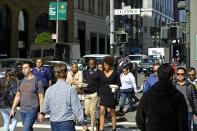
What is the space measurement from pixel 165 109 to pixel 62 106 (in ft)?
5.68

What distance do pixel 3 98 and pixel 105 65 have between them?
7.85 ft

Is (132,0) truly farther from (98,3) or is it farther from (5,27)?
(5,27)

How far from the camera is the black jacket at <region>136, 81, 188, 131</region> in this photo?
4.50 m

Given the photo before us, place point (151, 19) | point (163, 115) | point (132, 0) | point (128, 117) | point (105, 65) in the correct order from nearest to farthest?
1. point (163, 115)
2. point (105, 65)
3. point (128, 117)
4. point (132, 0)
5. point (151, 19)

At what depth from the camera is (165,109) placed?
14.9 feet

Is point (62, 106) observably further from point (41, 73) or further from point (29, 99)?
point (41, 73)

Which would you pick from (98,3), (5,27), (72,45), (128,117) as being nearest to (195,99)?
(128,117)

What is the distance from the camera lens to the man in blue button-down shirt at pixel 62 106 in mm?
5742

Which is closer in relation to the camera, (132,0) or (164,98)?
(164,98)

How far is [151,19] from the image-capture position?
98375mm

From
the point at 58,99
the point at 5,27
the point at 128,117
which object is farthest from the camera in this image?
the point at 5,27

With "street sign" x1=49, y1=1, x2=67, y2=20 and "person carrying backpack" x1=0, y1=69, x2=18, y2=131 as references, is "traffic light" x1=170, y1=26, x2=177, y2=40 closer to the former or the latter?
"person carrying backpack" x1=0, y1=69, x2=18, y2=131

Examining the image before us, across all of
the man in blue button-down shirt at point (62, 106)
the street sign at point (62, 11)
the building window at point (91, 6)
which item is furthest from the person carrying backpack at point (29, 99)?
the building window at point (91, 6)

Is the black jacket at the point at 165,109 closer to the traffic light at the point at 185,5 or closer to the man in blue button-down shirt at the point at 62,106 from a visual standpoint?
the man in blue button-down shirt at the point at 62,106
